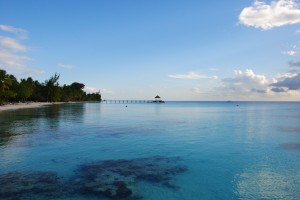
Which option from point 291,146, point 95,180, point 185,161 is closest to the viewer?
point 95,180

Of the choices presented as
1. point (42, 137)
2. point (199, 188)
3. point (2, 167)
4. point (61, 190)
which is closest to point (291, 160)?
point (199, 188)

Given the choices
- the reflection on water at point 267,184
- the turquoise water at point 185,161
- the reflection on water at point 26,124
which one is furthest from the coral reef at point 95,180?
the reflection on water at point 26,124

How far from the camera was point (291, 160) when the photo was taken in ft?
66.7

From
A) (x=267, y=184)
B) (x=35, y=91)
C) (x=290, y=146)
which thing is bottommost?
(x=267, y=184)

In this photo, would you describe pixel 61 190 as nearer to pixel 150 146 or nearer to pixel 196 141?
pixel 150 146

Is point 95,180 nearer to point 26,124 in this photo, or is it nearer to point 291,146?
point 291,146

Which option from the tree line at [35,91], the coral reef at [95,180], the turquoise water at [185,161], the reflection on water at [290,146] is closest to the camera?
the coral reef at [95,180]

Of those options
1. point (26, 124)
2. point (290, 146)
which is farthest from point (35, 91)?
point (290, 146)

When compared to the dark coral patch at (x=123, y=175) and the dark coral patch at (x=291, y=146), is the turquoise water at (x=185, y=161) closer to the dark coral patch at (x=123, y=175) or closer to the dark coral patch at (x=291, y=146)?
the dark coral patch at (x=291, y=146)

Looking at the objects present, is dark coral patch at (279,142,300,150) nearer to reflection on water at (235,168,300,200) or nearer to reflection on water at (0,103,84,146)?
reflection on water at (235,168,300,200)

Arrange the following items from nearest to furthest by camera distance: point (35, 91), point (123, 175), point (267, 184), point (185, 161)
Answer: point (267, 184) → point (123, 175) → point (185, 161) → point (35, 91)

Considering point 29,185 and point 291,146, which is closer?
point 29,185

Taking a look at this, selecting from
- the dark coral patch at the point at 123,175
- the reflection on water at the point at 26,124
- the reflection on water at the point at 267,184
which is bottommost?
the reflection on water at the point at 267,184

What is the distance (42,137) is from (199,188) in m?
20.7
